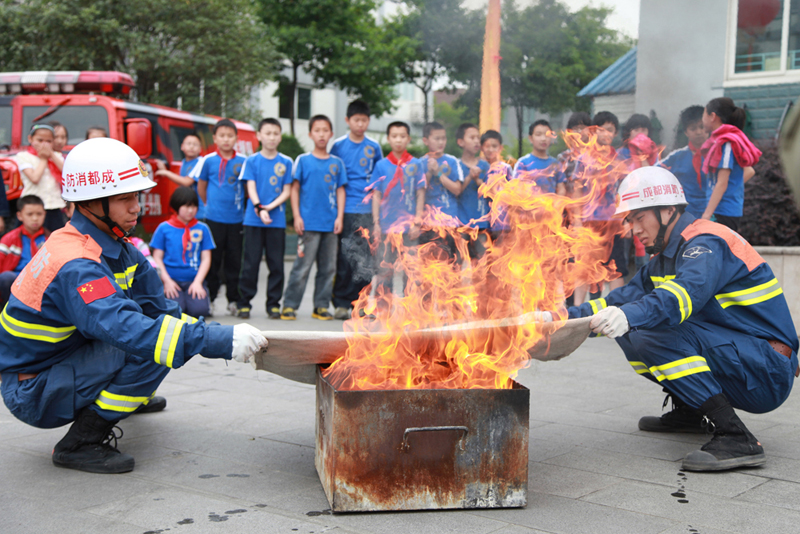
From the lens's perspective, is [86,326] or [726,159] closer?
[86,326]

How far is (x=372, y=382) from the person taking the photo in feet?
11.0

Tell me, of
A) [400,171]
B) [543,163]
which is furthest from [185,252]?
[543,163]

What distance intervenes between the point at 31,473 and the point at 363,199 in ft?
16.8

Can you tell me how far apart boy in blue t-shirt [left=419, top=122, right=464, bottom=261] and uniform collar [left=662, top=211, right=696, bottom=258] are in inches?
143

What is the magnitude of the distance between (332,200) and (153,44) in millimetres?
10929

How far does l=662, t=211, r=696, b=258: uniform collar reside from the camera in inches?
152

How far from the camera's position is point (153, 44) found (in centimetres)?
1698

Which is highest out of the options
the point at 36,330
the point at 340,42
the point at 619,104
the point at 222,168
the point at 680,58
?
the point at 340,42

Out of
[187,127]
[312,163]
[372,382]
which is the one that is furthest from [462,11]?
[372,382]

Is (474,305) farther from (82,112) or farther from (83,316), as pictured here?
(82,112)

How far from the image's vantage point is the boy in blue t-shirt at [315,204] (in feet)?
26.3

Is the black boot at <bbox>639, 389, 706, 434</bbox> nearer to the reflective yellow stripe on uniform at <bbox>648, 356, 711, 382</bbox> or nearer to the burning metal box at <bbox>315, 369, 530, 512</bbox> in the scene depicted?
the reflective yellow stripe on uniform at <bbox>648, 356, 711, 382</bbox>

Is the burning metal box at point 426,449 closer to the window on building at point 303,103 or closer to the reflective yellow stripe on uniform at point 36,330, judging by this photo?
the reflective yellow stripe on uniform at point 36,330

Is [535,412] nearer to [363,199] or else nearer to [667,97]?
[363,199]
